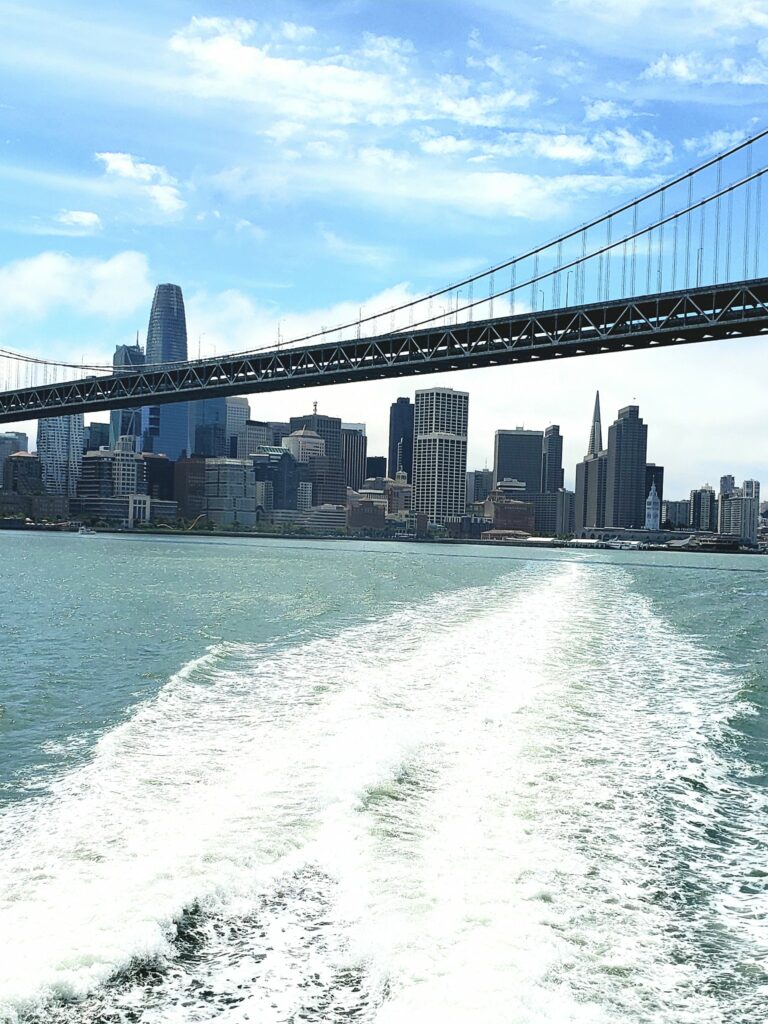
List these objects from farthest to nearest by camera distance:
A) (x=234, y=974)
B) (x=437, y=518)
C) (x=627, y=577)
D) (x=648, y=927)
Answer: (x=437, y=518)
(x=627, y=577)
(x=648, y=927)
(x=234, y=974)

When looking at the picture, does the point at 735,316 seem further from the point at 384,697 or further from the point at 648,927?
the point at 648,927

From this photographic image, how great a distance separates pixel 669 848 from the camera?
5.31 m

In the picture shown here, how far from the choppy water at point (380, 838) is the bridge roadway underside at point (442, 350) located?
2989 cm

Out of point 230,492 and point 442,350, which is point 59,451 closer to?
point 230,492

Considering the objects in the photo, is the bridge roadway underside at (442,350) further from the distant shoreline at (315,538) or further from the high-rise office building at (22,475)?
the high-rise office building at (22,475)

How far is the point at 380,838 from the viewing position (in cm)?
518

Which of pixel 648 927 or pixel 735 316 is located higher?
pixel 735 316

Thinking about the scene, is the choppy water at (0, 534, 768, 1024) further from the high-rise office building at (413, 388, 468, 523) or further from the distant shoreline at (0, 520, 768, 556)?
the high-rise office building at (413, 388, 468, 523)

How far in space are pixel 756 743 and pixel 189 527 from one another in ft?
458

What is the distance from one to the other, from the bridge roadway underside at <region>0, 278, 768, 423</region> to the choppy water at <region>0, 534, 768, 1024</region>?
2989cm

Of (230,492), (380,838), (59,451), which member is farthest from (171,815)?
(59,451)

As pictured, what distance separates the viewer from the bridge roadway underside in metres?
38.8

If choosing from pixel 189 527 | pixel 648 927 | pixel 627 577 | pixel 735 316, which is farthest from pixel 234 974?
pixel 189 527

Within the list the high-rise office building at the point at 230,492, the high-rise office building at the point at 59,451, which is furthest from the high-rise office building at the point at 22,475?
the high-rise office building at the point at 230,492
